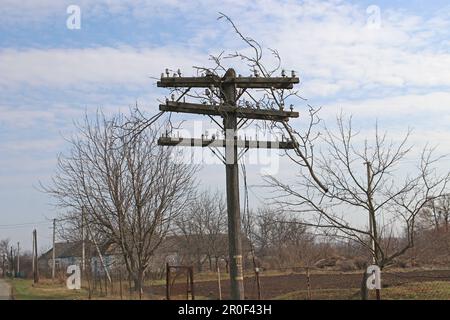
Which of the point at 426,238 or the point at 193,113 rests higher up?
the point at 193,113

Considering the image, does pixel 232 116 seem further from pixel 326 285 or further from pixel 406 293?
pixel 326 285

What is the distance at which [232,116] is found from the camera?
9070mm

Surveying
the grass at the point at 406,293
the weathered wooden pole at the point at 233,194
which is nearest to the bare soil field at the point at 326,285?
the grass at the point at 406,293

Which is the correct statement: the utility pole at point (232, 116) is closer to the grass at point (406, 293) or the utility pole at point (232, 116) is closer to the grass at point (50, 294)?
the grass at point (406, 293)

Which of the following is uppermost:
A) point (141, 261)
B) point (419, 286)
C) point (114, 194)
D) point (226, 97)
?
point (226, 97)

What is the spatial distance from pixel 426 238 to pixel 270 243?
1178 inches

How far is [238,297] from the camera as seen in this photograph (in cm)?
884

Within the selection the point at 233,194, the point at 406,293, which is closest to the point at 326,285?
the point at 406,293

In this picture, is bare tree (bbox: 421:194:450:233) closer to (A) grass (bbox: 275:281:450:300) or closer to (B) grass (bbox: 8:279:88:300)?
(A) grass (bbox: 275:281:450:300)

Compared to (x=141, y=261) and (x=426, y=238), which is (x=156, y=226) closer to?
(x=141, y=261)

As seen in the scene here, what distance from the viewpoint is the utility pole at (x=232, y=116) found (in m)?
8.95

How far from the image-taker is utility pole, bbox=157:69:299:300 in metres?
8.95

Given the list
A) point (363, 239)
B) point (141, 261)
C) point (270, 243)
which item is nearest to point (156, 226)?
point (141, 261)
